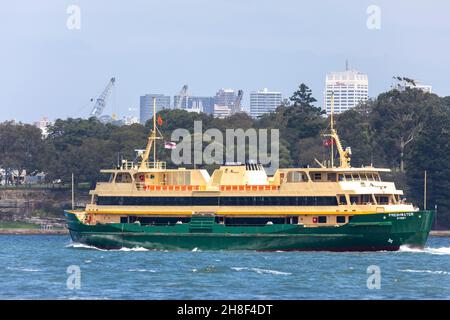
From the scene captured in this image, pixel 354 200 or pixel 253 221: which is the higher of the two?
pixel 354 200

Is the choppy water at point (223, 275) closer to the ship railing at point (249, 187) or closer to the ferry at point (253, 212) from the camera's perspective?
the ferry at point (253, 212)

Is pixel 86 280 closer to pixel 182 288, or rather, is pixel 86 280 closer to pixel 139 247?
pixel 182 288

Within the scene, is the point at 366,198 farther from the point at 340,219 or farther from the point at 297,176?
the point at 297,176

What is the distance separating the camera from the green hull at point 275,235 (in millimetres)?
71188

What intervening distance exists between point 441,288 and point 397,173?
222 feet

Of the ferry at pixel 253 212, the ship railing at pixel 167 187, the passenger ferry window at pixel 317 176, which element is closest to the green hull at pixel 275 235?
the ferry at pixel 253 212

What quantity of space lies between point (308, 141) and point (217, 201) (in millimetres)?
56345

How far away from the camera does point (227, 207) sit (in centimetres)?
7394

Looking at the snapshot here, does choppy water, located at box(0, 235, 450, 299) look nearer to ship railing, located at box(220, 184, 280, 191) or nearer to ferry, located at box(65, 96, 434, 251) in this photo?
ferry, located at box(65, 96, 434, 251)

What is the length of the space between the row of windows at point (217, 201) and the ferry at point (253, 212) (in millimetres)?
57

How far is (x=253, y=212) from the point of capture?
7331 centimetres

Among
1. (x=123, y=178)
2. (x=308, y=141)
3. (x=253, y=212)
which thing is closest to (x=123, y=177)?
(x=123, y=178)
